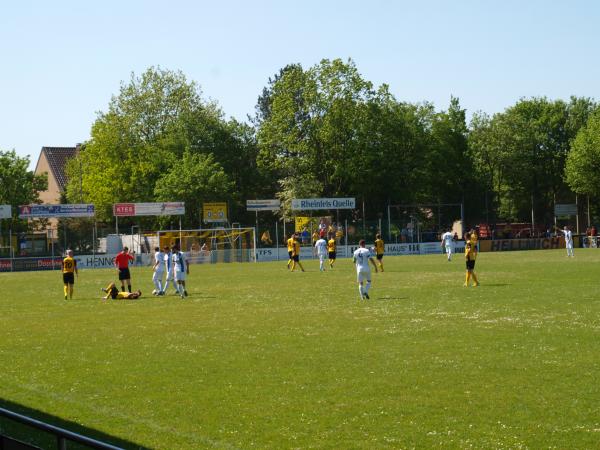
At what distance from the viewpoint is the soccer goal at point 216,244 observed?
64.7m

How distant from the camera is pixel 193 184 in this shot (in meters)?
77.2

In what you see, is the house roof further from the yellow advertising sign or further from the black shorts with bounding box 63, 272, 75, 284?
the black shorts with bounding box 63, 272, 75, 284

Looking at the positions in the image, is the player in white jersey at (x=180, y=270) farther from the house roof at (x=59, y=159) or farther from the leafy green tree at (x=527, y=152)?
the house roof at (x=59, y=159)

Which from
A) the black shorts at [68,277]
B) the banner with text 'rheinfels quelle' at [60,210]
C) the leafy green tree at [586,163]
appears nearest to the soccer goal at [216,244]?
the banner with text 'rheinfels quelle' at [60,210]

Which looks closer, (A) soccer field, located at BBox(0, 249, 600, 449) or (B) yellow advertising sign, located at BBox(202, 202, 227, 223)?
(A) soccer field, located at BBox(0, 249, 600, 449)

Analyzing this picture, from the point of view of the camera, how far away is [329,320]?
20984 millimetres

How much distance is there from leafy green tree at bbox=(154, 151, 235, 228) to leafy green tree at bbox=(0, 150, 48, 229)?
13.8 metres

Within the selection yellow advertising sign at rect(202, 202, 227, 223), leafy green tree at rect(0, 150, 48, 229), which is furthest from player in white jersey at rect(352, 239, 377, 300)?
leafy green tree at rect(0, 150, 48, 229)

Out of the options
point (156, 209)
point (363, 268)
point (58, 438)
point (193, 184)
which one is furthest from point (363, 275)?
point (193, 184)

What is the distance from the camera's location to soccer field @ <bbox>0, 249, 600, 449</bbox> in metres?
9.70

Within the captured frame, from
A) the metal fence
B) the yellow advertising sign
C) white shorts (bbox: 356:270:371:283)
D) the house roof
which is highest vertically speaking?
the house roof

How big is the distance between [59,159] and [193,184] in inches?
1458

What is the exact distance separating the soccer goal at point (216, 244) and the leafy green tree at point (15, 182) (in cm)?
2329

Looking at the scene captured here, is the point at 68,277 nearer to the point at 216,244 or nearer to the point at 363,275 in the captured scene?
the point at 363,275
